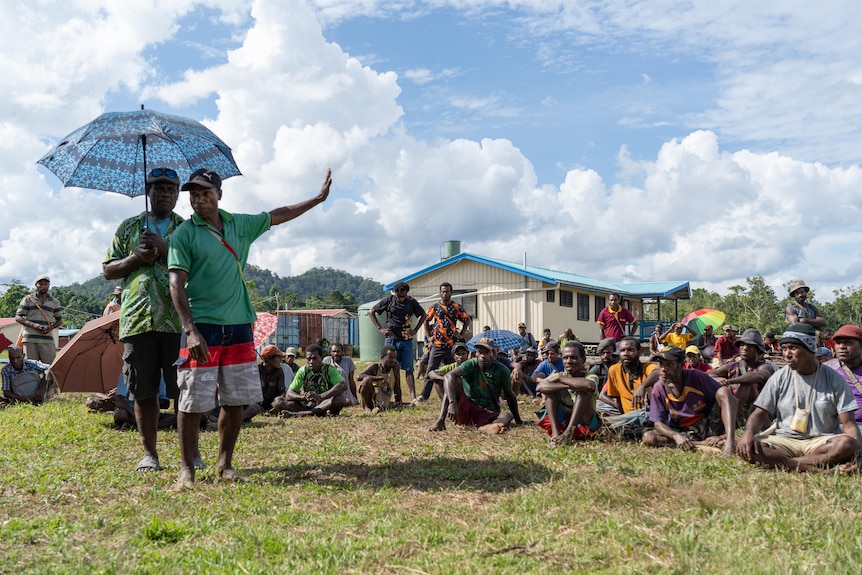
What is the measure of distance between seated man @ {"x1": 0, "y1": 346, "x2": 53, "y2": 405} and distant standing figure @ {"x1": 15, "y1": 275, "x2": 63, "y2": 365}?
606mm

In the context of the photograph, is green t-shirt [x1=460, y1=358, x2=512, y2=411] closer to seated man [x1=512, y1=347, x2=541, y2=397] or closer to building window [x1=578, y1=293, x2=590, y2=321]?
seated man [x1=512, y1=347, x2=541, y2=397]

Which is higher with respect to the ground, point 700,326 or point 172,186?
point 172,186

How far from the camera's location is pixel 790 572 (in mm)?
3369

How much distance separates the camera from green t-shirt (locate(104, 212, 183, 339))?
18.7 ft

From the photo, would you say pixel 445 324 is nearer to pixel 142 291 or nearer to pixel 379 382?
pixel 379 382

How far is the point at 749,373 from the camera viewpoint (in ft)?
29.7

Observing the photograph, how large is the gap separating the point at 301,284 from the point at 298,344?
109m

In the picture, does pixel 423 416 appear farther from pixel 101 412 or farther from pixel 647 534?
pixel 647 534

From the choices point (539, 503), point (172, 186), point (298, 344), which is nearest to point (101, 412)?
point (172, 186)

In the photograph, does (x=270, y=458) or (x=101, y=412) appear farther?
(x=101, y=412)

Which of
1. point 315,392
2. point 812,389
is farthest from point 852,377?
point 315,392

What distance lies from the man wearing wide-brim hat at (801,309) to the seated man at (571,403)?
4.40 metres

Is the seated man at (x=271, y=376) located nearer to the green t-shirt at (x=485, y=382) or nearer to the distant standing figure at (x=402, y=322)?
the distant standing figure at (x=402, y=322)

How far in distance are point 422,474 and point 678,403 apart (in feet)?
10.2
